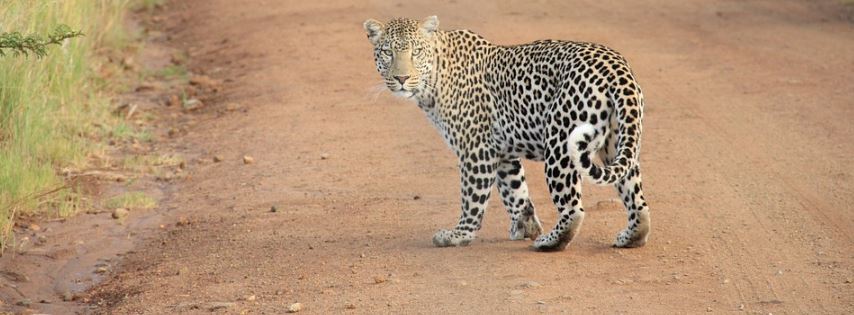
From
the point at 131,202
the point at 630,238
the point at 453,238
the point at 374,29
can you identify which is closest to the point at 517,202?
the point at 453,238

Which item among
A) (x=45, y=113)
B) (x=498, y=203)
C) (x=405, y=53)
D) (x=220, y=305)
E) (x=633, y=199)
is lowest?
(x=498, y=203)

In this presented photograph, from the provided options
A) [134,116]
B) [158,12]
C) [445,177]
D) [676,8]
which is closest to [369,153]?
[445,177]

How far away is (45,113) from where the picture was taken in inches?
467

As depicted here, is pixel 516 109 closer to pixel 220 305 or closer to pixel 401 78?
pixel 401 78

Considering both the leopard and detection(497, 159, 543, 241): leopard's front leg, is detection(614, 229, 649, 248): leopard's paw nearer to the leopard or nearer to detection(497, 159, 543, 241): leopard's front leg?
the leopard

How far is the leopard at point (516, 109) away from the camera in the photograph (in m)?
8.26

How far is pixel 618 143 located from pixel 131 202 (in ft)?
14.9

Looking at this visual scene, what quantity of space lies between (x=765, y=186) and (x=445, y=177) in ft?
8.05

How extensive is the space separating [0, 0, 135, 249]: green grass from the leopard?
2808 millimetres

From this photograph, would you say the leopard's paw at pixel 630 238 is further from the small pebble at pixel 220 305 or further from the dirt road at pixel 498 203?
the small pebble at pixel 220 305

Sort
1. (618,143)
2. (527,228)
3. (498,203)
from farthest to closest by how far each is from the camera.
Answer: (498,203)
(527,228)
(618,143)

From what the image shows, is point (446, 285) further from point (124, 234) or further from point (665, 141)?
point (665, 141)

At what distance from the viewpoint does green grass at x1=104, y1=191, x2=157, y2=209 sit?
1109 cm

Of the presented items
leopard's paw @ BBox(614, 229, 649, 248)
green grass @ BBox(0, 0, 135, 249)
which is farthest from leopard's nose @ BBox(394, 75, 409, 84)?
green grass @ BBox(0, 0, 135, 249)
